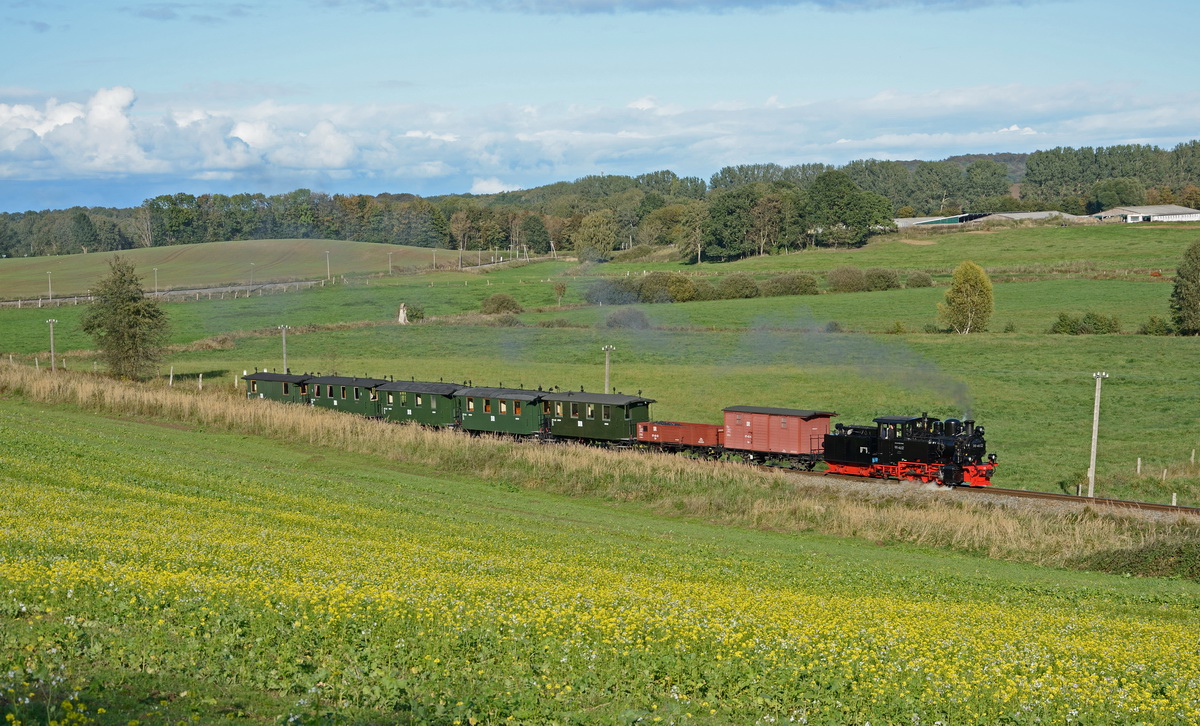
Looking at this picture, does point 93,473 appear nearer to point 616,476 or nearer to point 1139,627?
point 616,476

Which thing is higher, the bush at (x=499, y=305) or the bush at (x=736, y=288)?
the bush at (x=736, y=288)

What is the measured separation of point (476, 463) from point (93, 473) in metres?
17.1

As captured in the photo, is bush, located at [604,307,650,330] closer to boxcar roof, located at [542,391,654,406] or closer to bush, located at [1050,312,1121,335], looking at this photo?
bush, located at [1050,312,1121,335]

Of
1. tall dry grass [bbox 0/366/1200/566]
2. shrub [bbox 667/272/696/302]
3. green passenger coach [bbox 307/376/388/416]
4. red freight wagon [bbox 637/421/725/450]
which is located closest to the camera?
tall dry grass [bbox 0/366/1200/566]

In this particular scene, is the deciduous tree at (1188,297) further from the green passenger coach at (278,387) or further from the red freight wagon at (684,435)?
the green passenger coach at (278,387)

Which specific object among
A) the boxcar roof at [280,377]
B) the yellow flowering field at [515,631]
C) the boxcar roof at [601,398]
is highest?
the yellow flowering field at [515,631]

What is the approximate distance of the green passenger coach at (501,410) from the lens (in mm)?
51438

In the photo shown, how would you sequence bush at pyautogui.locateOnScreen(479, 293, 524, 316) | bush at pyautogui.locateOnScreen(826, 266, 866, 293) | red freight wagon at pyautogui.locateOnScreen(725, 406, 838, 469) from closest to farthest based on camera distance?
red freight wagon at pyautogui.locateOnScreen(725, 406, 838, 469), bush at pyautogui.locateOnScreen(479, 293, 524, 316), bush at pyautogui.locateOnScreen(826, 266, 866, 293)

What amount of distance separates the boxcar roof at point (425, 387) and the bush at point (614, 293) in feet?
175

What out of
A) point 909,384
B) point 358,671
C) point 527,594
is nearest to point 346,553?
point 527,594

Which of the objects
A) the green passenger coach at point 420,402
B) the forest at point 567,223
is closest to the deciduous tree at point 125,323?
the green passenger coach at point 420,402

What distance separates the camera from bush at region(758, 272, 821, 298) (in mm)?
113250

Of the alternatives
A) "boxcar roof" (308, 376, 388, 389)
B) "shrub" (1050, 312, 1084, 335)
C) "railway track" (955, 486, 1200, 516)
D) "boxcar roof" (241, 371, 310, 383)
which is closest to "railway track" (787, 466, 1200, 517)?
"railway track" (955, 486, 1200, 516)

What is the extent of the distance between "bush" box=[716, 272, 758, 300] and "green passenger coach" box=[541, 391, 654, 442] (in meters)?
62.9
